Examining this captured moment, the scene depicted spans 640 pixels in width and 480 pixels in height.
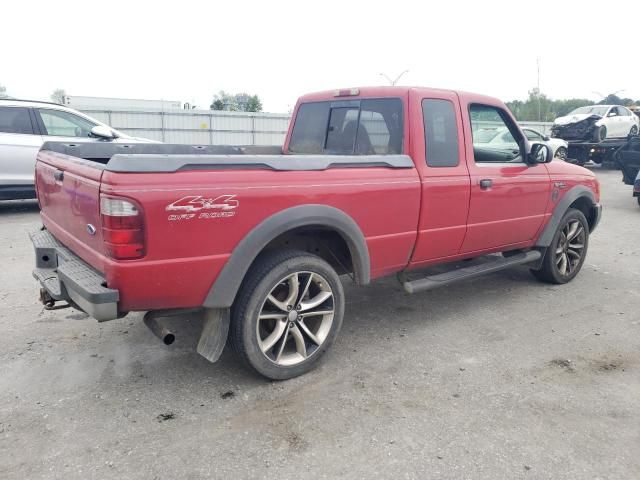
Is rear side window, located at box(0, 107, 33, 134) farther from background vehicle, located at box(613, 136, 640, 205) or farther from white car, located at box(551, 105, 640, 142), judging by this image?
white car, located at box(551, 105, 640, 142)

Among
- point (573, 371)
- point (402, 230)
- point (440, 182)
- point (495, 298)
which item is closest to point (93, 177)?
point (402, 230)

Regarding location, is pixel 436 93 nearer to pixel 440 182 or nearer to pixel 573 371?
pixel 440 182

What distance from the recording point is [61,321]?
4246 millimetres

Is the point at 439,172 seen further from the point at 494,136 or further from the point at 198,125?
the point at 198,125

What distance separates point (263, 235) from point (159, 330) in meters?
0.81

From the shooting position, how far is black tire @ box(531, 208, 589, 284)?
17.3ft

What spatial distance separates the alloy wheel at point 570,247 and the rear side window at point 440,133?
6.45ft

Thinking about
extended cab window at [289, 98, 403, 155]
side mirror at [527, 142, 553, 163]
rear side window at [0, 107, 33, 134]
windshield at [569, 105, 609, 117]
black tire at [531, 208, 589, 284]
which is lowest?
black tire at [531, 208, 589, 284]

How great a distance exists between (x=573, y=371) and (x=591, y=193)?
8.67 ft

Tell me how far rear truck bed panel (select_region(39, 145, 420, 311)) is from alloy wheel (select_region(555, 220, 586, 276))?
279 cm

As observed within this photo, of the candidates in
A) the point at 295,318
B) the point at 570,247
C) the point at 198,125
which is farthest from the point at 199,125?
the point at 295,318

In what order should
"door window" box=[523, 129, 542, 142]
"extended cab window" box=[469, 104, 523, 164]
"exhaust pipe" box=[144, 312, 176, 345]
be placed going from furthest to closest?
"door window" box=[523, 129, 542, 142], "extended cab window" box=[469, 104, 523, 164], "exhaust pipe" box=[144, 312, 176, 345]

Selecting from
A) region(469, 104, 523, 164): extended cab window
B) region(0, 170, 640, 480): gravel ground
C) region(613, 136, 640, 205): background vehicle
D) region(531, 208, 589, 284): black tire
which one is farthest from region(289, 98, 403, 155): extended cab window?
region(613, 136, 640, 205): background vehicle

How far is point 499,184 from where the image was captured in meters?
4.41
